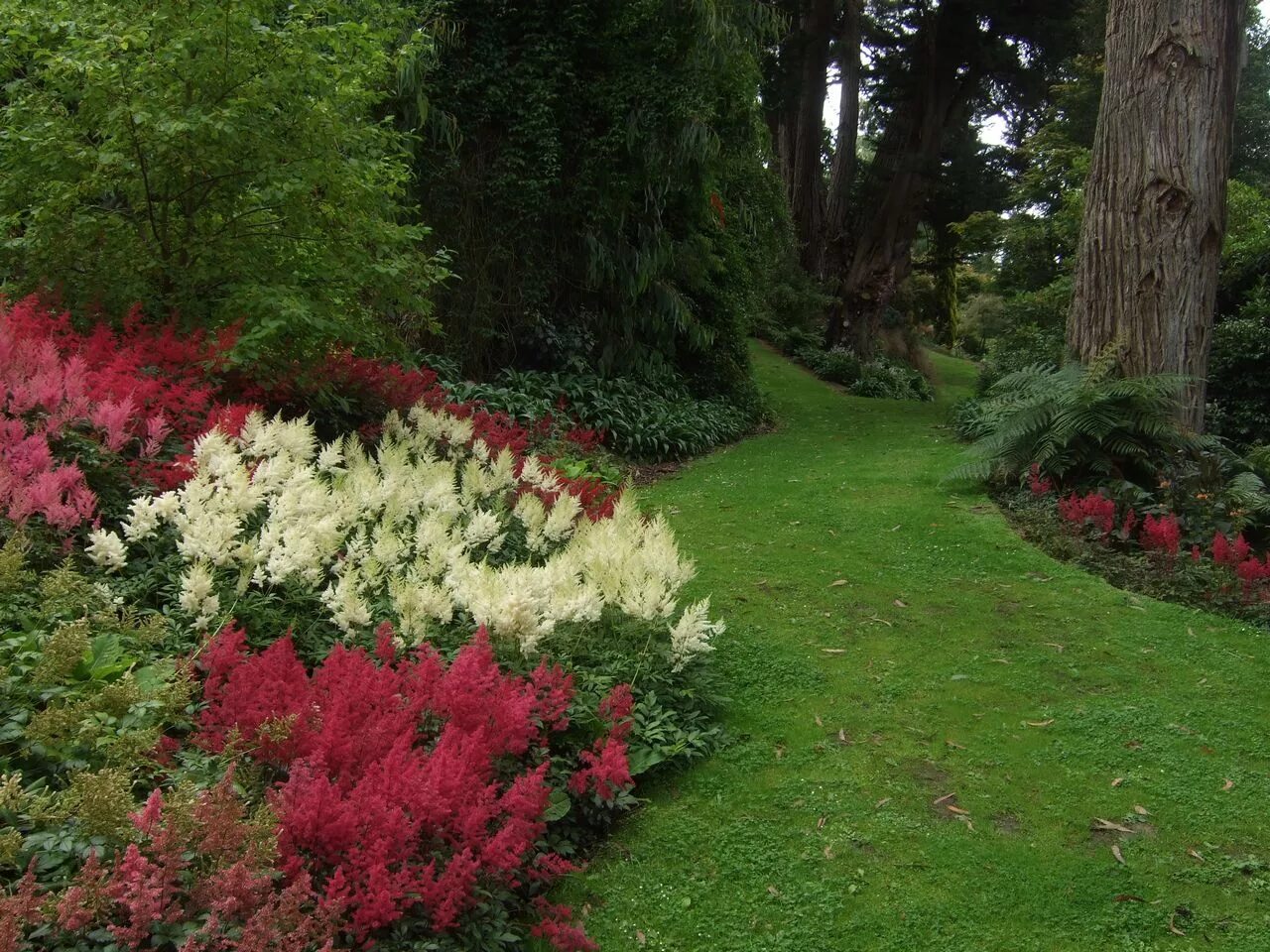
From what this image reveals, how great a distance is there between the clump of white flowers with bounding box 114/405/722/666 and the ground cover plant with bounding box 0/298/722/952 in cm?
2

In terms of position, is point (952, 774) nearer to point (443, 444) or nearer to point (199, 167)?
point (443, 444)

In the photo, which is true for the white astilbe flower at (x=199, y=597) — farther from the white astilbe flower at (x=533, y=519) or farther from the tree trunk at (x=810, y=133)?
the tree trunk at (x=810, y=133)

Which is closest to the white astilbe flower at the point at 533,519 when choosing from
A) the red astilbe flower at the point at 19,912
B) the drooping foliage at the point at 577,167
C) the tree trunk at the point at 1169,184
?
the red astilbe flower at the point at 19,912

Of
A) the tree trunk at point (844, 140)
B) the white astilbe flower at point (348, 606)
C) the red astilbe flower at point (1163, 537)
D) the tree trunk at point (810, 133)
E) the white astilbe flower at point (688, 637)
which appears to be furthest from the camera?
the tree trunk at point (844, 140)

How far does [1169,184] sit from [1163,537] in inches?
121

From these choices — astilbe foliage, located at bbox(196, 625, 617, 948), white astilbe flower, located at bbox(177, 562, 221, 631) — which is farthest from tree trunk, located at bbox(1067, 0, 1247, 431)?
white astilbe flower, located at bbox(177, 562, 221, 631)

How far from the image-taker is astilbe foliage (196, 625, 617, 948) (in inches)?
92.0

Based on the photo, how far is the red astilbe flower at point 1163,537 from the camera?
5848 mm

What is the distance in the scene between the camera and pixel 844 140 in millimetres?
20922

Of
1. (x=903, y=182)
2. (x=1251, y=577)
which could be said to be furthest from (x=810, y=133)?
(x=1251, y=577)

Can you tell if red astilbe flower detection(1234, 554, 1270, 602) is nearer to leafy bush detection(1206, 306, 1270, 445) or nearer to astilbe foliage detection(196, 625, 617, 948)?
astilbe foliage detection(196, 625, 617, 948)

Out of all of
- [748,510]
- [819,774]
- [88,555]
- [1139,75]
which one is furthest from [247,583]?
[1139,75]

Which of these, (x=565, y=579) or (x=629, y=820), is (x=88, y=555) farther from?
(x=629, y=820)

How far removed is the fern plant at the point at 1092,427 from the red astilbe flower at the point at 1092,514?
0.61 meters
